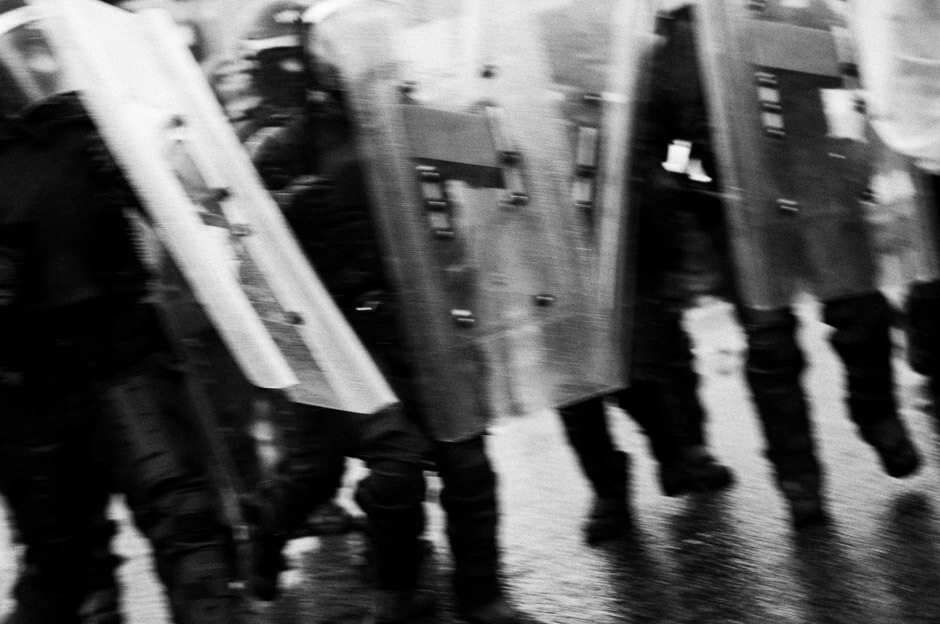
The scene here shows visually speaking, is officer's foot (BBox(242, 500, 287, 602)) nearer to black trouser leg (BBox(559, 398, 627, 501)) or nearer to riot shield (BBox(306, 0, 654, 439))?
riot shield (BBox(306, 0, 654, 439))

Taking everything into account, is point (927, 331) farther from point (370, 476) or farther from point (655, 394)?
point (370, 476)

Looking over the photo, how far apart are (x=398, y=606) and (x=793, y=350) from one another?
138 centimetres

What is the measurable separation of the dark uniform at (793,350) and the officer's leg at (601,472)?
0.48 m

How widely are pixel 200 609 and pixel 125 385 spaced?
1.77ft

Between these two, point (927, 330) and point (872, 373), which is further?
point (927, 330)

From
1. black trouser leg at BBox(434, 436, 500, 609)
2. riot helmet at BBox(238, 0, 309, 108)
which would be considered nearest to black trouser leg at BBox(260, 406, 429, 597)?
black trouser leg at BBox(434, 436, 500, 609)

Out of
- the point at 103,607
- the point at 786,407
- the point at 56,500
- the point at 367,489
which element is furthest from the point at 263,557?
the point at 786,407

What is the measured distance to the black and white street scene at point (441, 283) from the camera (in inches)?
137

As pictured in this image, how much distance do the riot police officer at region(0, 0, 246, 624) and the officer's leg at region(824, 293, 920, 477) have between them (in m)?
2.06

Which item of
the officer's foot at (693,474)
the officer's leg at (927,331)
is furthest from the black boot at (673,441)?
the officer's leg at (927,331)

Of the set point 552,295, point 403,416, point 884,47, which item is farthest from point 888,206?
point 403,416

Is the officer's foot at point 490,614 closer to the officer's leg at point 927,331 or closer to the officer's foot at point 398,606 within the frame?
the officer's foot at point 398,606

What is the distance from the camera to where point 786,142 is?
13.7ft

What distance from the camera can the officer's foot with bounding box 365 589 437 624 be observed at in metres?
3.96
